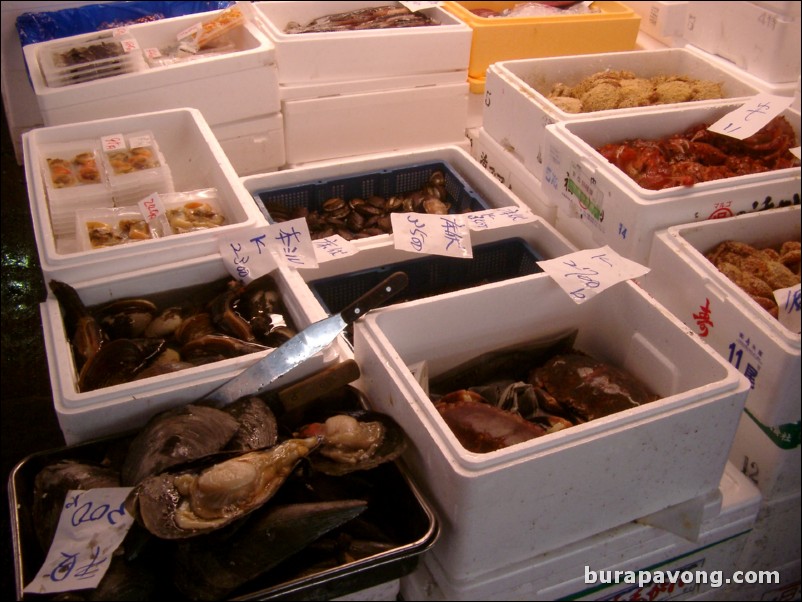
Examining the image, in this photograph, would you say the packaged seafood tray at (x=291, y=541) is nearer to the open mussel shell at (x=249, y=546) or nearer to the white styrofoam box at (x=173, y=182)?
the open mussel shell at (x=249, y=546)

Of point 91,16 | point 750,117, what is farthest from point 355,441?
point 91,16

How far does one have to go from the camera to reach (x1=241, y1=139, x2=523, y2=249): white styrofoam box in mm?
2504

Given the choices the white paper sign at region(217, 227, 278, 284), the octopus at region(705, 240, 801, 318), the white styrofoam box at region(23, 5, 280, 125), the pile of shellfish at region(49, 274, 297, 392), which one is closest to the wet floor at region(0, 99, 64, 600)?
the pile of shellfish at region(49, 274, 297, 392)

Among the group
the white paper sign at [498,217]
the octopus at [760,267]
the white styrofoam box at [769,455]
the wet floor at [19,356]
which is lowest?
the wet floor at [19,356]

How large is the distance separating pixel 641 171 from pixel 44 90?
83.7 inches

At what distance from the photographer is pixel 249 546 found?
50.9 inches

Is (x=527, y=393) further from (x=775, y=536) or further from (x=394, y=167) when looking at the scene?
(x=394, y=167)

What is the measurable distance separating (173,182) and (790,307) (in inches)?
76.0

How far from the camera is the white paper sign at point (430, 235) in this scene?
199 cm

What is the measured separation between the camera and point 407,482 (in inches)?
59.1

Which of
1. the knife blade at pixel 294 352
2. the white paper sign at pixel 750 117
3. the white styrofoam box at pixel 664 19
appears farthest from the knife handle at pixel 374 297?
the white styrofoam box at pixel 664 19

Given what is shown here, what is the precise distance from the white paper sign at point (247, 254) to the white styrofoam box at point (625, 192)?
3.16 feet

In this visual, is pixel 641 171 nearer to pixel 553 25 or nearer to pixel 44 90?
pixel 553 25

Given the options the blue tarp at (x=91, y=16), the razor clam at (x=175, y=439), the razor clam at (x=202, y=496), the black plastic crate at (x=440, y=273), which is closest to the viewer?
the razor clam at (x=202, y=496)
